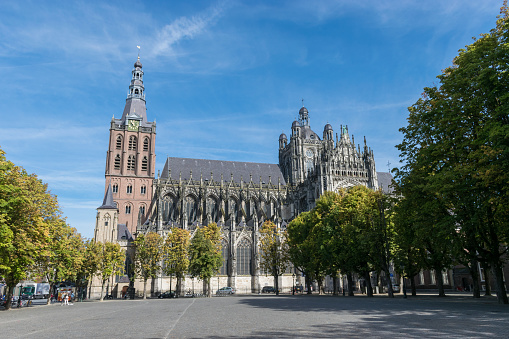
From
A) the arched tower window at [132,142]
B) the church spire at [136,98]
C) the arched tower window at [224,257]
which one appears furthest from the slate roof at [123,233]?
the church spire at [136,98]

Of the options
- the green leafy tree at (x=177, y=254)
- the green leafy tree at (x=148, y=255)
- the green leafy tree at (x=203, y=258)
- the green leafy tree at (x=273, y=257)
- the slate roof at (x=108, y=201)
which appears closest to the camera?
the green leafy tree at (x=203, y=258)

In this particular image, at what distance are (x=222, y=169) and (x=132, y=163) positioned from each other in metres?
20.6

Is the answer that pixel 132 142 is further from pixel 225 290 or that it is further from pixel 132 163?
pixel 225 290

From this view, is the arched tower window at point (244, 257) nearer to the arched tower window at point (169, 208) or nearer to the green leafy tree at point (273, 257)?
the green leafy tree at point (273, 257)

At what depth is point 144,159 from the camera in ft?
255

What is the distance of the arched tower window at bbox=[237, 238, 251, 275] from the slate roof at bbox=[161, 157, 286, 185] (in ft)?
60.1

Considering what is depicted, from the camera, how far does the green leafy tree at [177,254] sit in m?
55.3

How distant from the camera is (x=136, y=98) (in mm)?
83812

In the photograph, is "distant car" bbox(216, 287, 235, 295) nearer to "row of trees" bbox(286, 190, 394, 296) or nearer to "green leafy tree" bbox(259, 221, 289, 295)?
"green leafy tree" bbox(259, 221, 289, 295)

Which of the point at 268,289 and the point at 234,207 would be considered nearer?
the point at 268,289

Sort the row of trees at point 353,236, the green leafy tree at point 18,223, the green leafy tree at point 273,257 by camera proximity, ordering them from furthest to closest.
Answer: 1. the green leafy tree at point 273,257
2. the row of trees at point 353,236
3. the green leafy tree at point 18,223

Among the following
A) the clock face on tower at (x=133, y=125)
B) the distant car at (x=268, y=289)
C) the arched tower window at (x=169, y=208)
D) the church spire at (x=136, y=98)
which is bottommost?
the distant car at (x=268, y=289)

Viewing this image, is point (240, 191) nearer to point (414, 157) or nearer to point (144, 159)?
point (144, 159)

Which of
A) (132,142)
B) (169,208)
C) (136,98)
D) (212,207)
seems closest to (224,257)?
(212,207)
